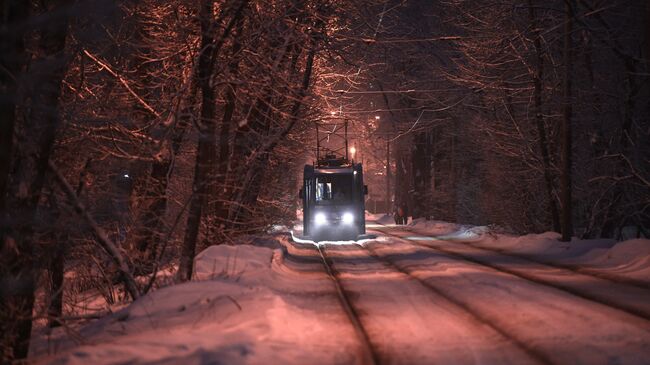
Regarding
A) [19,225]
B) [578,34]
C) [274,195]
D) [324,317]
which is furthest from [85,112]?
[274,195]

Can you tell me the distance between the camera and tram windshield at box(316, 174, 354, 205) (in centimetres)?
3234

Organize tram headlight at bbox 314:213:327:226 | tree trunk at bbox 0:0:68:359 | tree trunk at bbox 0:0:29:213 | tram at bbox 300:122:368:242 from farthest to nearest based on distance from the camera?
tram headlight at bbox 314:213:327:226, tram at bbox 300:122:368:242, tree trunk at bbox 0:0:68:359, tree trunk at bbox 0:0:29:213

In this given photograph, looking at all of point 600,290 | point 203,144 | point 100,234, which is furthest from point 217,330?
point 600,290

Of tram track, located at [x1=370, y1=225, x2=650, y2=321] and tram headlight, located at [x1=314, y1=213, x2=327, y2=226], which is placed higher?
tram headlight, located at [x1=314, y1=213, x2=327, y2=226]

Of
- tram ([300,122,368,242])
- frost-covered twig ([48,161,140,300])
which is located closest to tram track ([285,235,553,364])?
frost-covered twig ([48,161,140,300])

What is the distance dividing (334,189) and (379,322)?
22.9 m

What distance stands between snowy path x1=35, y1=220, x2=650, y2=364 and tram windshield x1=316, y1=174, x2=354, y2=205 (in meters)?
16.8

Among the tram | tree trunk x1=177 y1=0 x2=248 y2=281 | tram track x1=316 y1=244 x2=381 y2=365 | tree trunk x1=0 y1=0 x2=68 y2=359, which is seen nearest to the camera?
tree trunk x1=0 y1=0 x2=68 y2=359

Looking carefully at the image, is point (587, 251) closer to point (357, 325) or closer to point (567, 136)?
point (567, 136)

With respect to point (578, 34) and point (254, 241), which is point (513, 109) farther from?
point (254, 241)

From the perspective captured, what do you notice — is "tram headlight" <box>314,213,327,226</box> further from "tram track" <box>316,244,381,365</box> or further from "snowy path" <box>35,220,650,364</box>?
"snowy path" <box>35,220,650,364</box>

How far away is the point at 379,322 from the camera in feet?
31.6

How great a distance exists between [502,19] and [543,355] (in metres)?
16.8

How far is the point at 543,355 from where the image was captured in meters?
7.26
